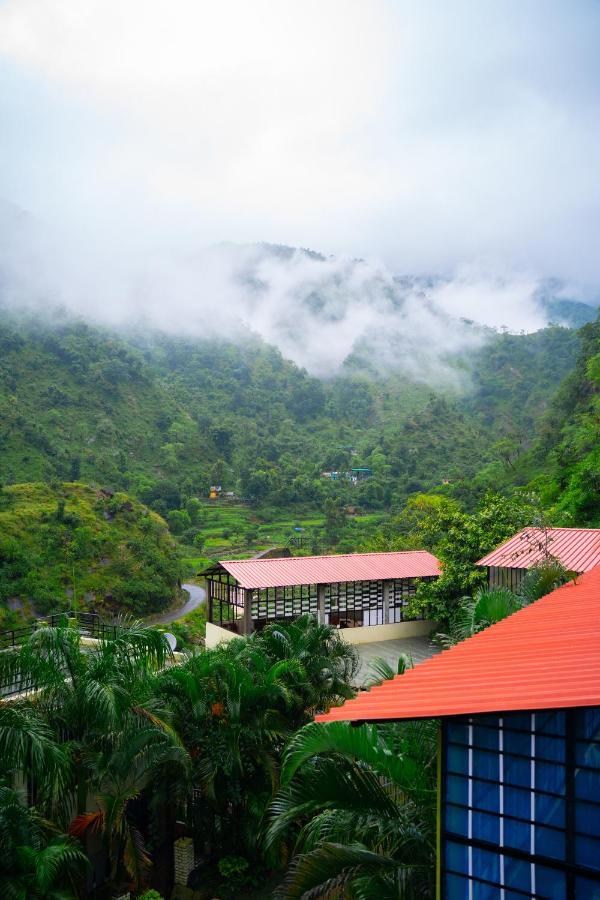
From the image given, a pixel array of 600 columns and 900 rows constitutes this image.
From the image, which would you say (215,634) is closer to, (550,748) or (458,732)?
(458,732)

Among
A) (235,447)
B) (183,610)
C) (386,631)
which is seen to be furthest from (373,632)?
(235,447)

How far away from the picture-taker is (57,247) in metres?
96.8

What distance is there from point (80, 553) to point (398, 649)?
1555cm

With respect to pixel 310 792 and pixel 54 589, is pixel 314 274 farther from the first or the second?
pixel 310 792

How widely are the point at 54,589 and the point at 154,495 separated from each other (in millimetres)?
18165

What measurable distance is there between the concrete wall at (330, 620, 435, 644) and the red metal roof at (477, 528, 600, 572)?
4.55m

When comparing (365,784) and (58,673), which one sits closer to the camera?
(365,784)

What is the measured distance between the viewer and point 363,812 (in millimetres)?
4781

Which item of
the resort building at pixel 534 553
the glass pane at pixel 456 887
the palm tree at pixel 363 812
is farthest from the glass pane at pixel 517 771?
the resort building at pixel 534 553

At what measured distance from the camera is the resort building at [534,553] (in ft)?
40.8

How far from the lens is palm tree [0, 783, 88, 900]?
19.5 feet

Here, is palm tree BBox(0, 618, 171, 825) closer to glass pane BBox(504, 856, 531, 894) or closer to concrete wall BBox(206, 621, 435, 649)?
glass pane BBox(504, 856, 531, 894)

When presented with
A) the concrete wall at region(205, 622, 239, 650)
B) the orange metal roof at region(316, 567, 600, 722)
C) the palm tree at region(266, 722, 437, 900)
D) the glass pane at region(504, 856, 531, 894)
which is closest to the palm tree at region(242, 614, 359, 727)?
the palm tree at region(266, 722, 437, 900)

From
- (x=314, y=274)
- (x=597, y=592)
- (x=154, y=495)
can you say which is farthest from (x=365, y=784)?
(x=314, y=274)
